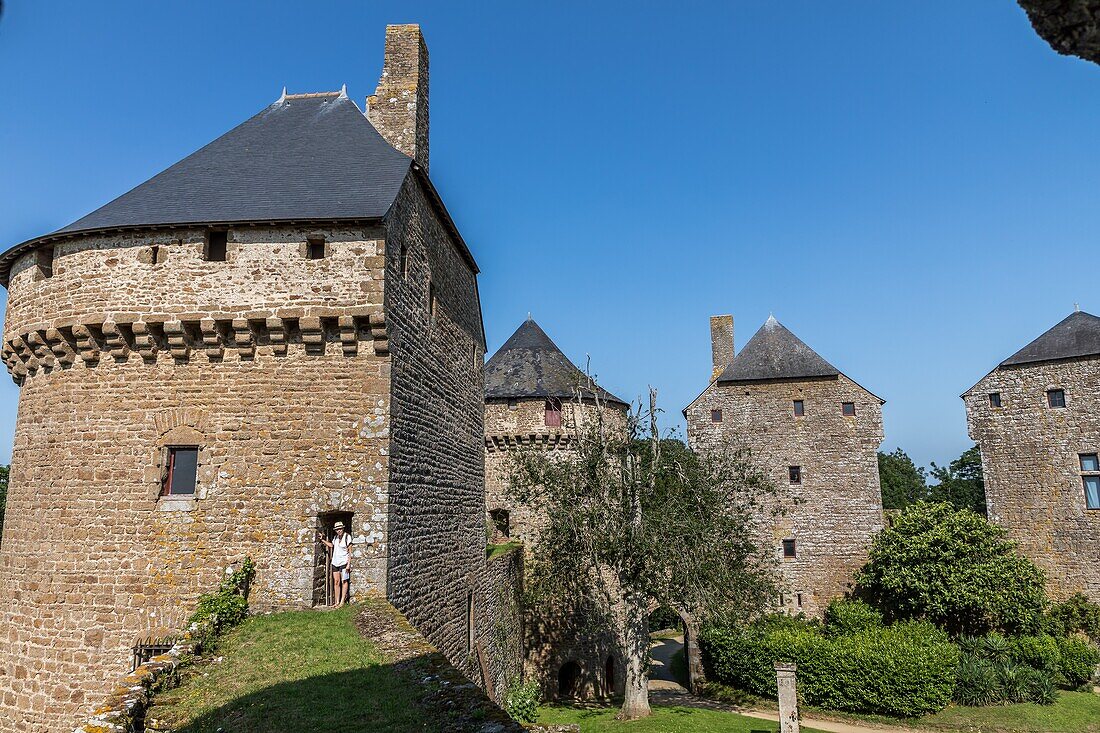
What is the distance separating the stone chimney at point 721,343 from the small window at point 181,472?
2111cm

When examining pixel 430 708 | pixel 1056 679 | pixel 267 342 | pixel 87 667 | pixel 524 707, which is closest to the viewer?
pixel 430 708

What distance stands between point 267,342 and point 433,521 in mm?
4136

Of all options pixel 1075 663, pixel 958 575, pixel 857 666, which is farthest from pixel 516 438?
pixel 1075 663

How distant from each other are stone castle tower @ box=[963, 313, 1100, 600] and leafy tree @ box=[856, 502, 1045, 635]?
1254 mm

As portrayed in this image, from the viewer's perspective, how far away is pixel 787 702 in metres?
15.0

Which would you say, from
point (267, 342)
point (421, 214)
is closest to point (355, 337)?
point (267, 342)

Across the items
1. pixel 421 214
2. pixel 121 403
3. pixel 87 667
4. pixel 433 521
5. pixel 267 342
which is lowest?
pixel 87 667

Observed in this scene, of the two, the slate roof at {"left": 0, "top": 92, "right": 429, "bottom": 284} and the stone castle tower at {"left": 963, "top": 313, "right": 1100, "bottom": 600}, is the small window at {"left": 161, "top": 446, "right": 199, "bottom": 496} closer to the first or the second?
the slate roof at {"left": 0, "top": 92, "right": 429, "bottom": 284}

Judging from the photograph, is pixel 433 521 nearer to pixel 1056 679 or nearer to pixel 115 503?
→ pixel 115 503

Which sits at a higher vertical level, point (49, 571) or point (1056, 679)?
point (49, 571)

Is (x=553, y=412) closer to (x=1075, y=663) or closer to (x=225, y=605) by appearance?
(x=225, y=605)

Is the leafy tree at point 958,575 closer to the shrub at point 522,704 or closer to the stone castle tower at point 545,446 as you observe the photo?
the stone castle tower at point 545,446

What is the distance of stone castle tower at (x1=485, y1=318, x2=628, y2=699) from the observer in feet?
68.3

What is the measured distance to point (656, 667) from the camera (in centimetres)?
2586
